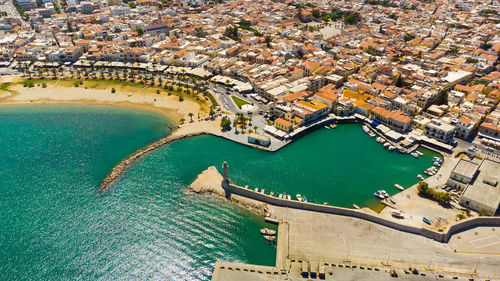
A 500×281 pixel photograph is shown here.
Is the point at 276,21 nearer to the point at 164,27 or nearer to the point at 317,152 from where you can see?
the point at 164,27

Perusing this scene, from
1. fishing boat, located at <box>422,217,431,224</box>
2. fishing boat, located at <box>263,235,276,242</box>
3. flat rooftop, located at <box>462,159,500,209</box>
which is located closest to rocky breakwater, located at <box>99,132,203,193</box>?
fishing boat, located at <box>263,235,276,242</box>

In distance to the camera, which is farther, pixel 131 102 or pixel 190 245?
pixel 131 102

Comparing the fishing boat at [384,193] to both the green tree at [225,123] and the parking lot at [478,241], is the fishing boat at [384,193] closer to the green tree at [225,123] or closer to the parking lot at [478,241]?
the parking lot at [478,241]

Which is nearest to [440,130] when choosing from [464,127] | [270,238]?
[464,127]

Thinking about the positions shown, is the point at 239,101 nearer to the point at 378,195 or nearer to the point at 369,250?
the point at 378,195

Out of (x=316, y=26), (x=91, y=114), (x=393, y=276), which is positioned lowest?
(x=393, y=276)

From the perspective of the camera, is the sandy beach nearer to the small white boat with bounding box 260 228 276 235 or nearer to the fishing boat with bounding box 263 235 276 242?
the small white boat with bounding box 260 228 276 235

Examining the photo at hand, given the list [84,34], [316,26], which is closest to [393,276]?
[316,26]
